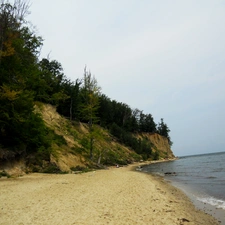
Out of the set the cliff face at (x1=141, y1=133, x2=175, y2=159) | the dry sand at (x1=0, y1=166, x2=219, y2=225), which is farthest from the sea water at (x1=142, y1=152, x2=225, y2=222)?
the cliff face at (x1=141, y1=133, x2=175, y2=159)

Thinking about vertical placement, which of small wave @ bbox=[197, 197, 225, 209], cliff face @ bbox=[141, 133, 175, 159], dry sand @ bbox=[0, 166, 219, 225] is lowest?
small wave @ bbox=[197, 197, 225, 209]

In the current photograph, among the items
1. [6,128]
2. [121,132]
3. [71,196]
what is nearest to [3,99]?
[6,128]

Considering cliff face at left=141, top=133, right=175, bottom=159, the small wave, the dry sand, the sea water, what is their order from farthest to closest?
cliff face at left=141, top=133, right=175, bottom=159 < the sea water < the small wave < the dry sand

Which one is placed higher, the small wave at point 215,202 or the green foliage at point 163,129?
the green foliage at point 163,129

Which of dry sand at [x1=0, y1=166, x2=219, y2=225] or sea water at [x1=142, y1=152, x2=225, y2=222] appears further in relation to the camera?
sea water at [x1=142, y1=152, x2=225, y2=222]

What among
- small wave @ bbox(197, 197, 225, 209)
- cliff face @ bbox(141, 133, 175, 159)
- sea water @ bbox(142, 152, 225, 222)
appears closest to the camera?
small wave @ bbox(197, 197, 225, 209)

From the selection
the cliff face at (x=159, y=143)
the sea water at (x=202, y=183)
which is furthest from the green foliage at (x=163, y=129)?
the sea water at (x=202, y=183)

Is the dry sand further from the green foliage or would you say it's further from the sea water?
the green foliage

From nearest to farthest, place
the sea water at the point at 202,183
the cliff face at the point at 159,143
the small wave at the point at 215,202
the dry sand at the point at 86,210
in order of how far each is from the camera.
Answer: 1. the dry sand at the point at 86,210
2. the small wave at the point at 215,202
3. the sea water at the point at 202,183
4. the cliff face at the point at 159,143

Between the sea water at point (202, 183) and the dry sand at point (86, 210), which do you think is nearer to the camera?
the dry sand at point (86, 210)

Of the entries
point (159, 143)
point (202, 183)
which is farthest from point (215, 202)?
point (159, 143)

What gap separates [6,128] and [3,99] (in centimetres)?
260

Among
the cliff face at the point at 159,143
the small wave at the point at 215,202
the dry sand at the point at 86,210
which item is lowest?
the small wave at the point at 215,202

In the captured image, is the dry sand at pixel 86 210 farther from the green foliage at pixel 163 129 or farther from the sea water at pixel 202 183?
the green foliage at pixel 163 129
